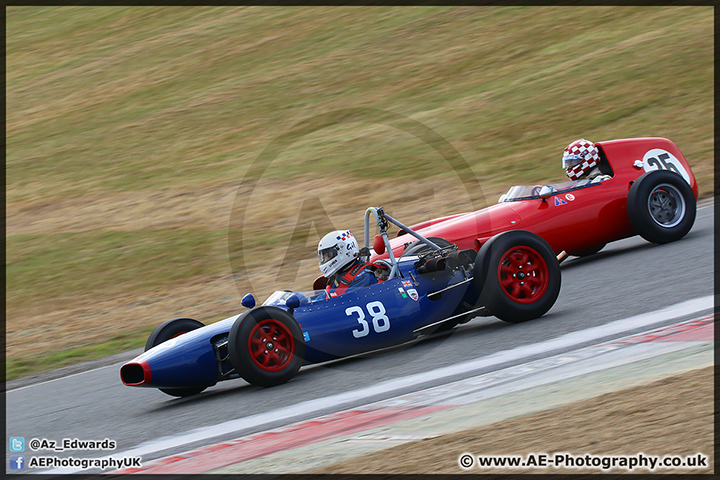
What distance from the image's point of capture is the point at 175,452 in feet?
18.4

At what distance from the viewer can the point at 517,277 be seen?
7.49 metres

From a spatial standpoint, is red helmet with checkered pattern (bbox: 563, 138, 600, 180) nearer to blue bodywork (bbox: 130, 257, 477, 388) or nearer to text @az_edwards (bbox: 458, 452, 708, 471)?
blue bodywork (bbox: 130, 257, 477, 388)

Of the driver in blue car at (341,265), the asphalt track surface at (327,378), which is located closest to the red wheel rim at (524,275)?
the asphalt track surface at (327,378)

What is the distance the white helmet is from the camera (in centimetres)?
750

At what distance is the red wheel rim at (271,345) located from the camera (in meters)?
6.74

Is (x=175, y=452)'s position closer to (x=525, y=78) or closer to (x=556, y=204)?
(x=556, y=204)

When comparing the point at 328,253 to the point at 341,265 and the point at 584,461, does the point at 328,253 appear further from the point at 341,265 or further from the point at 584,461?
the point at 584,461

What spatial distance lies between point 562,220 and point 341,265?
10.6ft

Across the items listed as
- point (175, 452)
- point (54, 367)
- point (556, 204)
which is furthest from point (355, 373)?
point (54, 367)

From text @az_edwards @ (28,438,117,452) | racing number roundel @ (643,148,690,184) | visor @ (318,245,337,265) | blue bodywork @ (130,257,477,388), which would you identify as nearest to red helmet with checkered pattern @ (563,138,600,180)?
racing number roundel @ (643,148,690,184)

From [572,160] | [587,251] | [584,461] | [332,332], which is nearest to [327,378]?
[332,332]

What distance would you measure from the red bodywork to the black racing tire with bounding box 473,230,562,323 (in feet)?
5.60

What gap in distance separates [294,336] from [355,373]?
61 cm

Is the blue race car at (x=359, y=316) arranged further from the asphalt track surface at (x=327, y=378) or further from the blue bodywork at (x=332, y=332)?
the asphalt track surface at (x=327, y=378)
